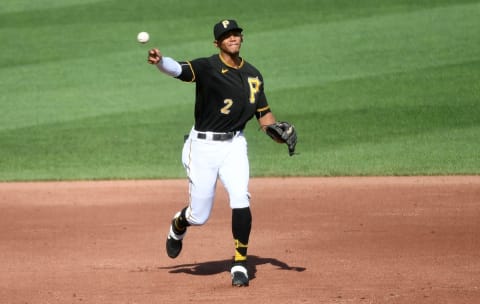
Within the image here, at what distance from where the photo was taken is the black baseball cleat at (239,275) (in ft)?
26.9

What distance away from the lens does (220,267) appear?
9.20m

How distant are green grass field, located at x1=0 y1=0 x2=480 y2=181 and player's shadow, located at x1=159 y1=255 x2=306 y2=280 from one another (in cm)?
537

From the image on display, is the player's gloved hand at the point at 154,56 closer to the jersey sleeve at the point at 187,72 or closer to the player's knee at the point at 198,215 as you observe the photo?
the jersey sleeve at the point at 187,72

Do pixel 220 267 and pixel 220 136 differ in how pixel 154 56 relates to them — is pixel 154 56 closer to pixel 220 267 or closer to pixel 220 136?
pixel 220 136

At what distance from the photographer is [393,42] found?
72.6 ft

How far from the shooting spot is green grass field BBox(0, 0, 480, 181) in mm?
15773

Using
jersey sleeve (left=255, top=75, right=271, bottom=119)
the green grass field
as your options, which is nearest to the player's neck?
jersey sleeve (left=255, top=75, right=271, bottom=119)

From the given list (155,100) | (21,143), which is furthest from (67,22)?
(21,143)

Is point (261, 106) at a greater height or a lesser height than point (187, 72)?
lesser

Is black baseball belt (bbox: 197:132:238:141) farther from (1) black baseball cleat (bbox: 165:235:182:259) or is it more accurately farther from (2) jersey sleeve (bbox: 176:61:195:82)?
(1) black baseball cleat (bbox: 165:235:182:259)

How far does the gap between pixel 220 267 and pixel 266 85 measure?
11028 mm

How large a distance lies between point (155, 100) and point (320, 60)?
3.78 metres

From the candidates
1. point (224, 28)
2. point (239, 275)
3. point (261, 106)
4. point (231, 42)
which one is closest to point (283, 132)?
point (261, 106)

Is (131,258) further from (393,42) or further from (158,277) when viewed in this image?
(393,42)
